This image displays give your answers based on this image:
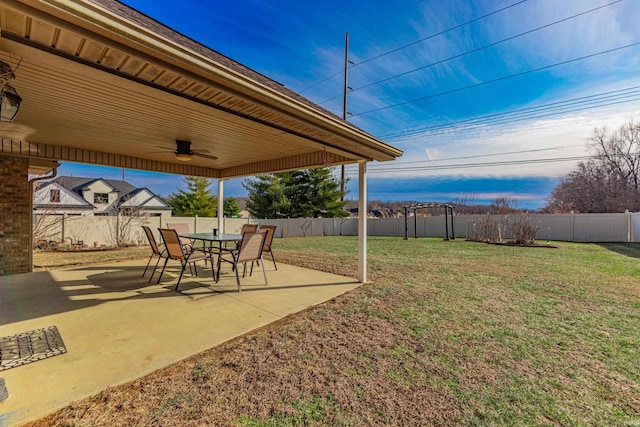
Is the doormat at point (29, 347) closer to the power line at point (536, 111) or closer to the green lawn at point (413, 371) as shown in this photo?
the green lawn at point (413, 371)

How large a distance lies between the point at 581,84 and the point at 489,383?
19.5m

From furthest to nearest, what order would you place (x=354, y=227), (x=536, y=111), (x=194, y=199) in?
1. (x=194, y=199)
2. (x=354, y=227)
3. (x=536, y=111)

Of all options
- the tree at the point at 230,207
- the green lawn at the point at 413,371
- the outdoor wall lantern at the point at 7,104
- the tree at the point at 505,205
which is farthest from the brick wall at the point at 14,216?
the tree at the point at 230,207

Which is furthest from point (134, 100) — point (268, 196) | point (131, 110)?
point (268, 196)

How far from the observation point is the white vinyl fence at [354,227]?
999 cm

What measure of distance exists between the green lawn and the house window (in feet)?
96.6

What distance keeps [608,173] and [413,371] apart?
82.0 feet

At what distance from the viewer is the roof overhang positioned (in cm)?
169

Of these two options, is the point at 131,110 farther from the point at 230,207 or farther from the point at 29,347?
the point at 230,207

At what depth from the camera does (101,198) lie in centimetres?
2567

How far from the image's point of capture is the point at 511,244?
11594 millimetres

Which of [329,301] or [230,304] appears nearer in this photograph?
[230,304]

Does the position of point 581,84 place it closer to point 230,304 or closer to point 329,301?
point 329,301

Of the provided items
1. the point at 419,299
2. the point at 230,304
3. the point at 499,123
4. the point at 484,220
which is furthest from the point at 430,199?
the point at 230,304
